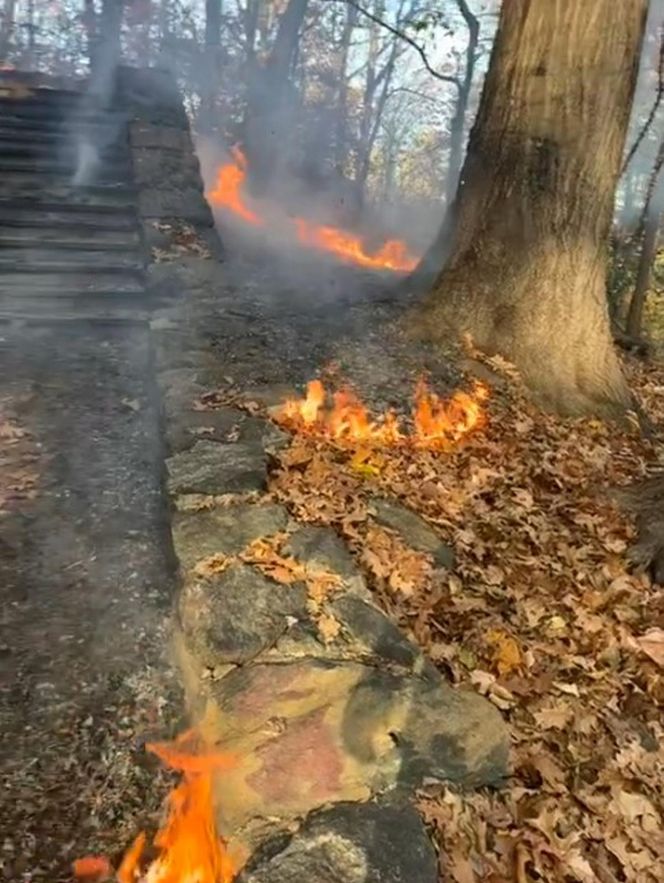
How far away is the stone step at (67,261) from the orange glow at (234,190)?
15.8 ft

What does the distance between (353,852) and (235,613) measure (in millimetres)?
1204

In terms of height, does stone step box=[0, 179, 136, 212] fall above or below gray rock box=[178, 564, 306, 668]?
above

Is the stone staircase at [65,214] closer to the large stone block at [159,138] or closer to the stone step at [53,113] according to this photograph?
the stone step at [53,113]

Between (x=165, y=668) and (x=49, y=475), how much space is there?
76.2 inches

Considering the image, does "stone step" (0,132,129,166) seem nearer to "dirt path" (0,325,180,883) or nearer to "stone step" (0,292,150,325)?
"stone step" (0,292,150,325)

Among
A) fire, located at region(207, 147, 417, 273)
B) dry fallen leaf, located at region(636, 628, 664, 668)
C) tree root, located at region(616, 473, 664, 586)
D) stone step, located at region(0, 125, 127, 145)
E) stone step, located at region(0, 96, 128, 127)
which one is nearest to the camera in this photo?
dry fallen leaf, located at region(636, 628, 664, 668)

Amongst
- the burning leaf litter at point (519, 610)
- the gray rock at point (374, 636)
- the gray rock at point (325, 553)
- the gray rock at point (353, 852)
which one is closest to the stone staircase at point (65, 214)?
the burning leaf litter at point (519, 610)

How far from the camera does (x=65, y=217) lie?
8836 mm

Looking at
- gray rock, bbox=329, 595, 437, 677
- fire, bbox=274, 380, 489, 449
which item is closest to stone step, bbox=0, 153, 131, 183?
fire, bbox=274, 380, 489, 449

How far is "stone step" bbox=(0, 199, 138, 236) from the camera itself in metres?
8.54

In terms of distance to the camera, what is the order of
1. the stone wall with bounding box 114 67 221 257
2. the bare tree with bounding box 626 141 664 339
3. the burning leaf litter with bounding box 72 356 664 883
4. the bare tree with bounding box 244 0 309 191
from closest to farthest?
1. the burning leaf litter with bounding box 72 356 664 883
2. the stone wall with bounding box 114 67 221 257
3. the bare tree with bounding box 626 141 664 339
4. the bare tree with bounding box 244 0 309 191

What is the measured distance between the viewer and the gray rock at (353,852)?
7.30 ft

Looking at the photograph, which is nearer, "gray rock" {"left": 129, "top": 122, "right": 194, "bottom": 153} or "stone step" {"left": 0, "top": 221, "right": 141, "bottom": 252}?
"stone step" {"left": 0, "top": 221, "right": 141, "bottom": 252}

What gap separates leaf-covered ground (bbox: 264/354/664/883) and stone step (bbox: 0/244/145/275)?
4320mm
